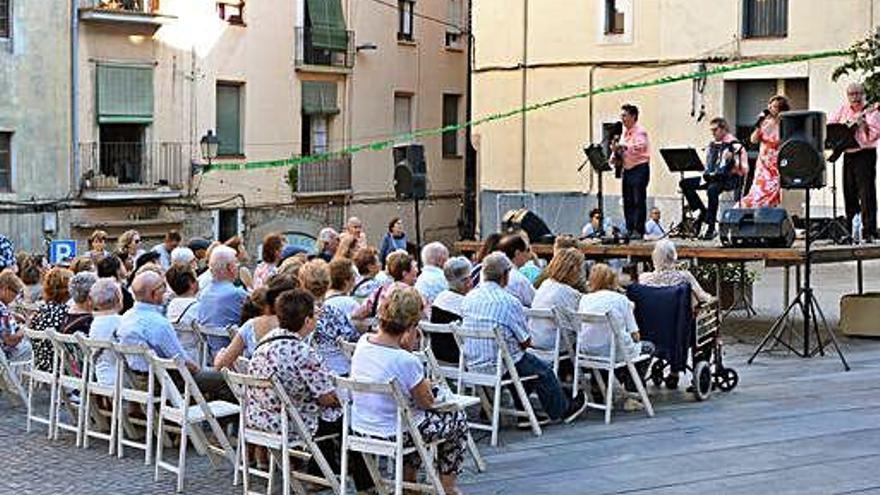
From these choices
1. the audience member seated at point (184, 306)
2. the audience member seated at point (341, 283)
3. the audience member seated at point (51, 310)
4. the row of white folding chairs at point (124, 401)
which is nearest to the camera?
the row of white folding chairs at point (124, 401)

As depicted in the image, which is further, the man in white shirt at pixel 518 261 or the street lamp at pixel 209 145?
the street lamp at pixel 209 145

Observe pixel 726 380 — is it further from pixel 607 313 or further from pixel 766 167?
pixel 766 167

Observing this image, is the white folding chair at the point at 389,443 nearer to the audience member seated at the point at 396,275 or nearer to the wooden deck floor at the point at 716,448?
the wooden deck floor at the point at 716,448

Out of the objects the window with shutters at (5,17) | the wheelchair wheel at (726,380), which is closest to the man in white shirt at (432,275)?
the wheelchair wheel at (726,380)

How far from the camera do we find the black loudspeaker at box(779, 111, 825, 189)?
1459 cm

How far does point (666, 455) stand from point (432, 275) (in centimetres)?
273

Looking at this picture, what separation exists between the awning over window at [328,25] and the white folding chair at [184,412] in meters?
25.4

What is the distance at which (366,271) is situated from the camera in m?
12.2

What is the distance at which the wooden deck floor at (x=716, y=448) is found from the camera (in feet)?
30.2

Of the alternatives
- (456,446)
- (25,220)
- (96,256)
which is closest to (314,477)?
(456,446)

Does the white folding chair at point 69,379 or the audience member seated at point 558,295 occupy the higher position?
the audience member seated at point 558,295

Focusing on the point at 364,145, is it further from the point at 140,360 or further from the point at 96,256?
the point at 140,360

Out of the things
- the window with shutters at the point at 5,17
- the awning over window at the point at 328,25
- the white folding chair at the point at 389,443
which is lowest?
the white folding chair at the point at 389,443

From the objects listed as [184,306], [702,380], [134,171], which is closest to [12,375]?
[184,306]
